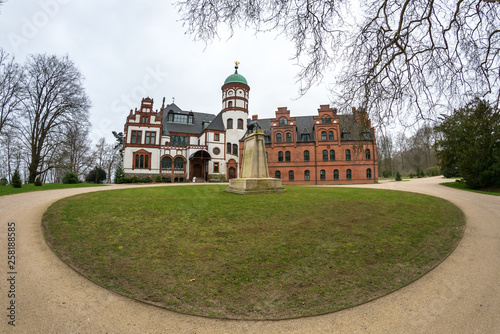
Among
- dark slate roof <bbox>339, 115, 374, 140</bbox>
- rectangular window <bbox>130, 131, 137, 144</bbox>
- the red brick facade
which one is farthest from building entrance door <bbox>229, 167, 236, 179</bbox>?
dark slate roof <bbox>339, 115, 374, 140</bbox>

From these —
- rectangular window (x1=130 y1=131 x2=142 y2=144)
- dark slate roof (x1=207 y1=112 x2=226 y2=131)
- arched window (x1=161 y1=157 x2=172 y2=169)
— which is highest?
dark slate roof (x1=207 y1=112 x2=226 y2=131)

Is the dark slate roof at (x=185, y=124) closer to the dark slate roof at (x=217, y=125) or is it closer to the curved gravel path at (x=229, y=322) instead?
the dark slate roof at (x=217, y=125)

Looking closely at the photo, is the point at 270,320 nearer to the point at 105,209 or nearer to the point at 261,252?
the point at 261,252

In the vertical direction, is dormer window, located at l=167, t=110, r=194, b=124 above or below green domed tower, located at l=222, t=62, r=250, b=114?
below

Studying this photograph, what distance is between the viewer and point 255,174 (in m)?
14.0

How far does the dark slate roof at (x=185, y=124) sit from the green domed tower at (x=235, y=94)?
5178mm

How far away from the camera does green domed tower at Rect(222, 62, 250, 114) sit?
40.6 metres

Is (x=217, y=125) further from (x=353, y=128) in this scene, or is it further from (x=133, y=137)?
(x=353, y=128)

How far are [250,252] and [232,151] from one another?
35.0 m

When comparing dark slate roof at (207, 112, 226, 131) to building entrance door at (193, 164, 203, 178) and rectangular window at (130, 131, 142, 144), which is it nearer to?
building entrance door at (193, 164, 203, 178)

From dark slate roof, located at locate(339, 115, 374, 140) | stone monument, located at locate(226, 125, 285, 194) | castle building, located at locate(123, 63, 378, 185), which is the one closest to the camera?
dark slate roof, located at locate(339, 115, 374, 140)

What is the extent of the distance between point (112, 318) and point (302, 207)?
708cm

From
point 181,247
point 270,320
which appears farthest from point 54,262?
point 270,320

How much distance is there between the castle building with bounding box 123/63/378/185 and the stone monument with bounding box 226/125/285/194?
21236mm
